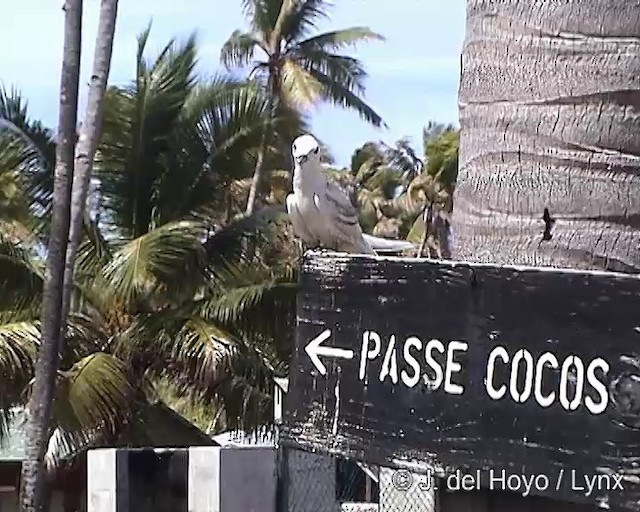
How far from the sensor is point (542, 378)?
2.07 metres

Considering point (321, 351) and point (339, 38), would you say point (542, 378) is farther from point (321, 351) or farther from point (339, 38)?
point (339, 38)

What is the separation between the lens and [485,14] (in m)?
2.44

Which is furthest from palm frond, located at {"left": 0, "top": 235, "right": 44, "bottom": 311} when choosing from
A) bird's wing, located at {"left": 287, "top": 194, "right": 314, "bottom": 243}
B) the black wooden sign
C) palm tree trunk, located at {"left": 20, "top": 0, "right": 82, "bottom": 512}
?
the black wooden sign

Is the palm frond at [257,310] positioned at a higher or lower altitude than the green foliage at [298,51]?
lower

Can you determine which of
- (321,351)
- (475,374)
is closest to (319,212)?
(321,351)

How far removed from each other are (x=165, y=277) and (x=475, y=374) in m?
12.3

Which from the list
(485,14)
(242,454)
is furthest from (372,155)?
(485,14)

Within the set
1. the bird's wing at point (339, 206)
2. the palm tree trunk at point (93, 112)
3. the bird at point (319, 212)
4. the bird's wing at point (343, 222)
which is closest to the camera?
the bird's wing at point (343, 222)

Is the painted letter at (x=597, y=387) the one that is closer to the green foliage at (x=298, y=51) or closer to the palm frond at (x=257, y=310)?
the palm frond at (x=257, y=310)

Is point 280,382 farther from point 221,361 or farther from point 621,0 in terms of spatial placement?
point 621,0

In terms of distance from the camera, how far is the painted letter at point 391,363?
2275 mm

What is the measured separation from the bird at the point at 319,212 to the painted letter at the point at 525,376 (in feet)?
6.99

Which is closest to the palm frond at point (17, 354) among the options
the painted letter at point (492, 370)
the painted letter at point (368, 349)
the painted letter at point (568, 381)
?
the painted letter at point (368, 349)

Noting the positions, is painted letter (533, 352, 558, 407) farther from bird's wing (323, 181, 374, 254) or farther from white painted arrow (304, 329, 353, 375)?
bird's wing (323, 181, 374, 254)
